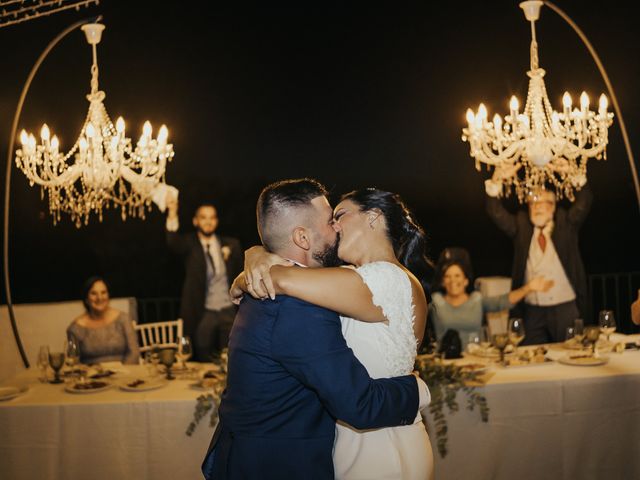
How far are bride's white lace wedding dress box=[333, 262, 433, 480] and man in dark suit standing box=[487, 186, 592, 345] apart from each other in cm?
344

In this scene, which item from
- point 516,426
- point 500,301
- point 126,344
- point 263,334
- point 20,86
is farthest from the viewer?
point 20,86

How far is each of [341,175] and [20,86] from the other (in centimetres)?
399

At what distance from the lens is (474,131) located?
4.43 metres

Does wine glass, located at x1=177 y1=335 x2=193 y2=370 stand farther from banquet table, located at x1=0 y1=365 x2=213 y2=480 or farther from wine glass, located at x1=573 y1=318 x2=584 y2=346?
wine glass, located at x1=573 y1=318 x2=584 y2=346

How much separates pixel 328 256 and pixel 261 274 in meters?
0.25

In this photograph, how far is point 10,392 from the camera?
3.18 metres

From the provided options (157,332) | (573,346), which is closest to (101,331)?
(157,332)

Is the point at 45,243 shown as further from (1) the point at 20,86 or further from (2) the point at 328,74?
(2) the point at 328,74

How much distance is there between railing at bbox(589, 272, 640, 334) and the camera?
25.1 ft

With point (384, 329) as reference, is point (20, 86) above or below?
above

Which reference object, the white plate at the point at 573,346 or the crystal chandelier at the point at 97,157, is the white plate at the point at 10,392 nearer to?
the crystal chandelier at the point at 97,157

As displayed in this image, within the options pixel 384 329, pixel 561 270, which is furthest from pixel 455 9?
pixel 384 329

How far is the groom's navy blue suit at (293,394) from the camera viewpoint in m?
1.63

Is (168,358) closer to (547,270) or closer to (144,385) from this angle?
(144,385)
